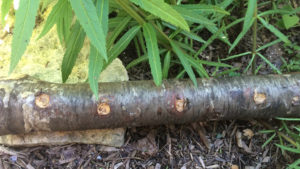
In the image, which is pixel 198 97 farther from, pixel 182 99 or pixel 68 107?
pixel 68 107

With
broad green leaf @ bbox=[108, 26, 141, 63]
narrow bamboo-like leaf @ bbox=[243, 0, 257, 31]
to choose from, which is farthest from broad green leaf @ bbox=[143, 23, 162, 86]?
narrow bamboo-like leaf @ bbox=[243, 0, 257, 31]

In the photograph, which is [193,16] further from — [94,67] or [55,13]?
[55,13]

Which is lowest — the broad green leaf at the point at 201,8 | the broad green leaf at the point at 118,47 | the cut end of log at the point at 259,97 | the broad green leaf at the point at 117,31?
the cut end of log at the point at 259,97

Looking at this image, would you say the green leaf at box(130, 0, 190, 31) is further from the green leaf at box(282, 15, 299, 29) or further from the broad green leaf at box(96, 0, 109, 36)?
the green leaf at box(282, 15, 299, 29)

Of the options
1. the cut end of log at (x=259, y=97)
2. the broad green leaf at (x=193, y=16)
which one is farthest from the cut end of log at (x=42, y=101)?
the cut end of log at (x=259, y=97)

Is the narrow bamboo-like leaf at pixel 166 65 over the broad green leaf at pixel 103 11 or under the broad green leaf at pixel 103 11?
under

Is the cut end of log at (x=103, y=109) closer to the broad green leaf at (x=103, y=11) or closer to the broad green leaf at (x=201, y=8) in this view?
the broad green leaf at (x=103, y=11)

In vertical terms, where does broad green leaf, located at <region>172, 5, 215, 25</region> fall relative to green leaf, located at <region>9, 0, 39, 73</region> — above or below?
above
